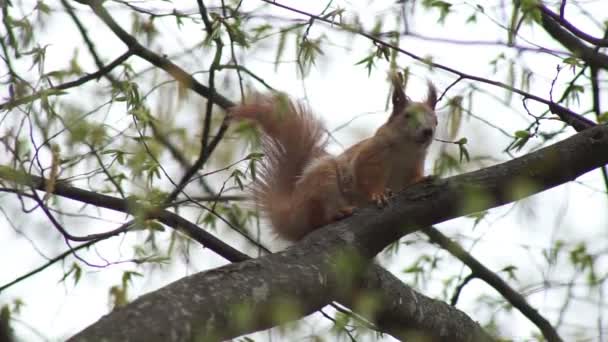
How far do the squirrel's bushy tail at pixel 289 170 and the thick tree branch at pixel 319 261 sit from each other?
111cm

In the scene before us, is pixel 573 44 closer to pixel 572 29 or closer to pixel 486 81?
pixel 572 29

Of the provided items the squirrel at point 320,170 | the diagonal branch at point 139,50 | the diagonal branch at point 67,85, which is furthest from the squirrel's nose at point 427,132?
the diagonal branch at point 67,85

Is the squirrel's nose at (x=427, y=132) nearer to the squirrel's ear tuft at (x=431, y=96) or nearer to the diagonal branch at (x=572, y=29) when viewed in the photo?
the squirrel's ear tuft at (x=431, y=96)

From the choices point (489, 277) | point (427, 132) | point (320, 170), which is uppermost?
point (427, 132)

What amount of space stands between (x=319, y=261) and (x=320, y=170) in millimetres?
1478

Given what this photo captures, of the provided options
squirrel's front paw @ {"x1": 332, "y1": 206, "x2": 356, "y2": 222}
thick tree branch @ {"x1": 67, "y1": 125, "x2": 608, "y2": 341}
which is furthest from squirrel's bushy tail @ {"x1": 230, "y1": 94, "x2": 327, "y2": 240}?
thick tree branch @ {"x1": 67, "y1": 125, "x2": 608, "y2": 341}

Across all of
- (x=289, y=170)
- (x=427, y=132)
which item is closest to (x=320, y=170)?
(x=289, y=170)

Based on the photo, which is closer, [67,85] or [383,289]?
[383,289]

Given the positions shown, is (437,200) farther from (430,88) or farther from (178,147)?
(430,88)

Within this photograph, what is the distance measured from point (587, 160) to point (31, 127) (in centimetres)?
173

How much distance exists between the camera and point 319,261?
2.47 metres

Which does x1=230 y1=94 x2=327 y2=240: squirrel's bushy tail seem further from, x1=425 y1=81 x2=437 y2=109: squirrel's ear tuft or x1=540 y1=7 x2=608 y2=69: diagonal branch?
x1=540 y1=7 x2=608 y2=69: diagonal branch

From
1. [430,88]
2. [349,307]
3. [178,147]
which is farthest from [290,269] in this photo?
[430,88]

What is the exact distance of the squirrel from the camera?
12.8ft
